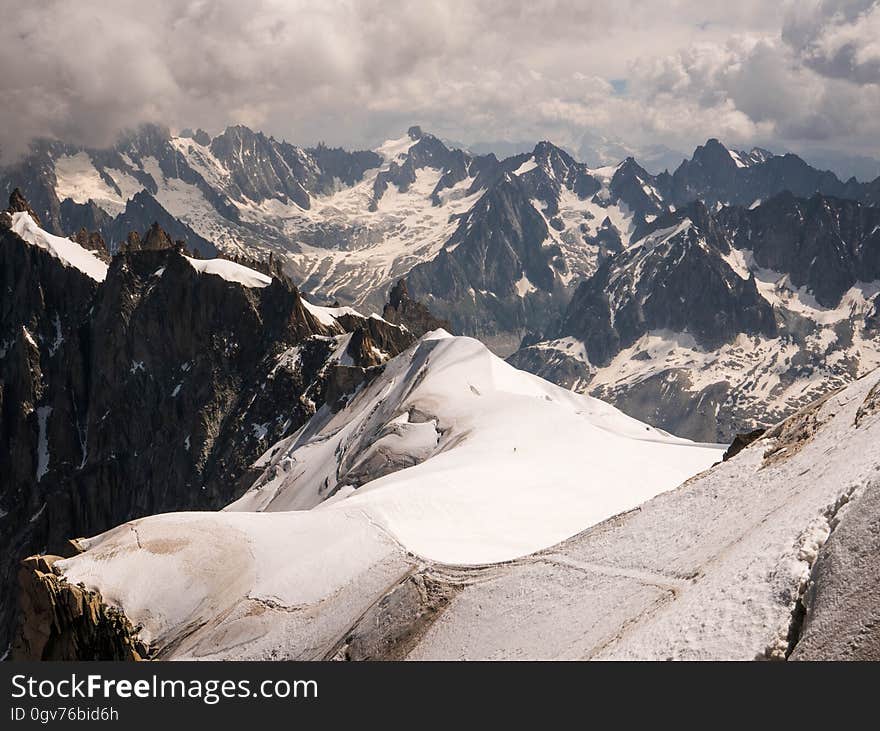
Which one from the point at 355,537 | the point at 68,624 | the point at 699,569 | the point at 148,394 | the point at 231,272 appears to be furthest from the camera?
Answer: the point at 231,272

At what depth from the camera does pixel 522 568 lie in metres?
30.2

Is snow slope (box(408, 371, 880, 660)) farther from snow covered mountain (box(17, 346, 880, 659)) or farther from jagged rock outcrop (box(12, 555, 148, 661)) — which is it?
jagged rock outcrop (box(12, 555, 148, 661))

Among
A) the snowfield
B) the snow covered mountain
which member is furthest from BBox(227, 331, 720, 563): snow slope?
the snow covered mountain

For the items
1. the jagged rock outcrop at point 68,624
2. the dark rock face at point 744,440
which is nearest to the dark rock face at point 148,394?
the jagged rock outcrop at point 68,624

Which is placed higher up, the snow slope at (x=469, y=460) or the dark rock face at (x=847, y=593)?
the dark rock face at (x=847, y=593)

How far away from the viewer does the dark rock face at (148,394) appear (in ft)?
529

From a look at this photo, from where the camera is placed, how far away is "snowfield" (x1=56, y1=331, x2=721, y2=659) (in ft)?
114

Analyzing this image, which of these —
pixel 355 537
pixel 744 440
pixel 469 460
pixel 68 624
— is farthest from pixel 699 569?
pixel 469 460

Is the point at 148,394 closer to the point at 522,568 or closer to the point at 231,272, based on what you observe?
the point at 231,272

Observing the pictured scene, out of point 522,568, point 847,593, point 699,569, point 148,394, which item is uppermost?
point 847,593

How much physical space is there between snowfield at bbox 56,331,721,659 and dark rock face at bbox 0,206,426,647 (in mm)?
93219

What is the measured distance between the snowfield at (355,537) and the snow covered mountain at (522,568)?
0.15 metres

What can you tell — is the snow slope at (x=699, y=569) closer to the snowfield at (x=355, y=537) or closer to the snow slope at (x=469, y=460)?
the snowfield at (x=355, y=537)

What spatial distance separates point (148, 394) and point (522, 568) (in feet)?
565
